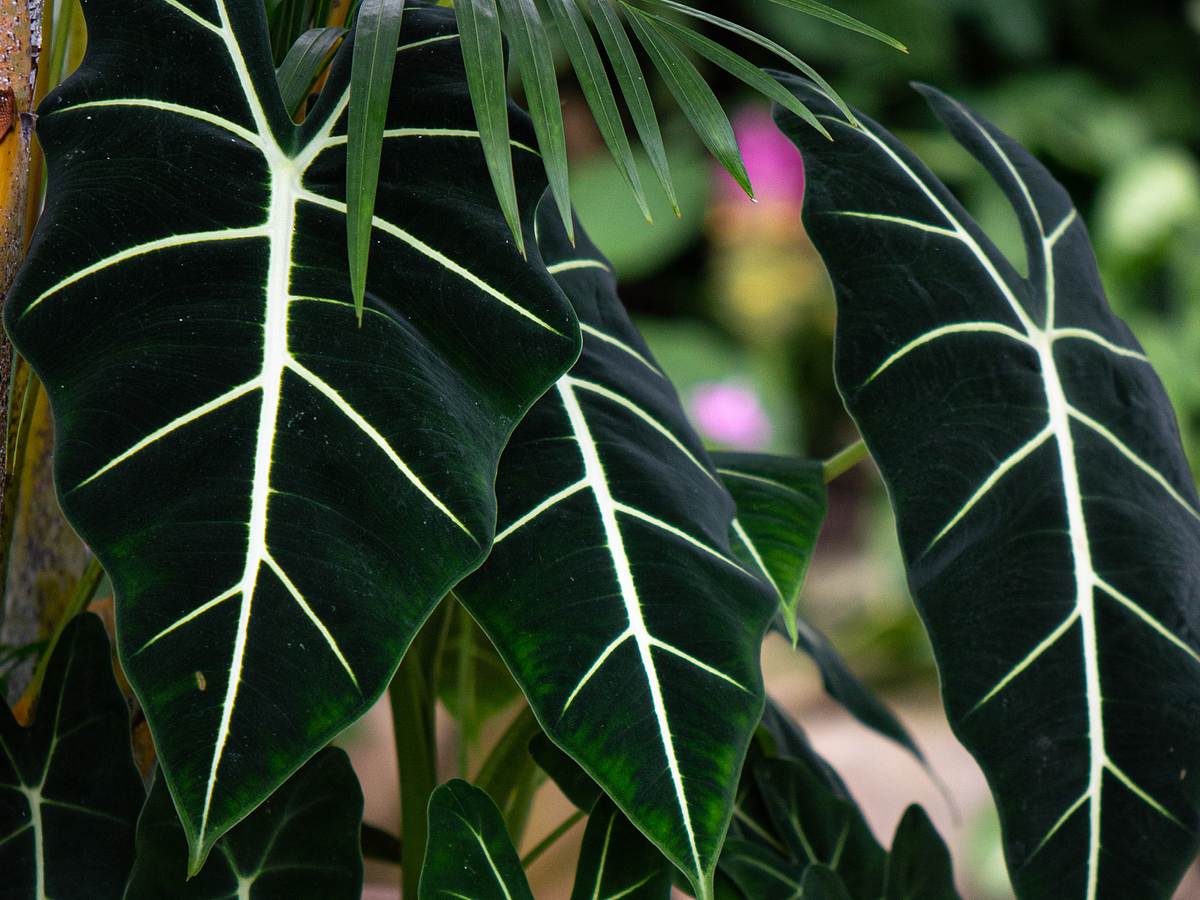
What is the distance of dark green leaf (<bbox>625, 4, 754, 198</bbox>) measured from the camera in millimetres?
503

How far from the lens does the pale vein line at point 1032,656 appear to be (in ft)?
1.69

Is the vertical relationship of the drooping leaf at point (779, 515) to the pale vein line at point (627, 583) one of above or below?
below

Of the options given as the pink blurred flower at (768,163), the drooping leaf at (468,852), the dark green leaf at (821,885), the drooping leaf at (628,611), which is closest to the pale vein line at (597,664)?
the drooping leaf at (628,611)

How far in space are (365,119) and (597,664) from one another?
225 millimetres

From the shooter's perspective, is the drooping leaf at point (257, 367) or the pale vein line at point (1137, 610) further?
the pale vein line at point (1137, 610)

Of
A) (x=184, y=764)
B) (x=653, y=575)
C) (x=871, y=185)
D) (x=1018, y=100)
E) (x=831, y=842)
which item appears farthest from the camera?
(x=1018, y=100)

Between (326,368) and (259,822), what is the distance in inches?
9.7

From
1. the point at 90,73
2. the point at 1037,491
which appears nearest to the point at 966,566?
the point at 1037,491

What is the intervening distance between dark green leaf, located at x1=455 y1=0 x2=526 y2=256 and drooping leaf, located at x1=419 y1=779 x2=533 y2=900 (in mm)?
253

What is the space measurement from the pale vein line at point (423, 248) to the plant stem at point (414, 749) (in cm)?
27

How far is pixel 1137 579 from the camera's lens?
0.55m

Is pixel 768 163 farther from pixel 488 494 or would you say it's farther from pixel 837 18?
pixel 488 494

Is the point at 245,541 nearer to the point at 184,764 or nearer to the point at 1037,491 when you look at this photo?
the point at 184,764

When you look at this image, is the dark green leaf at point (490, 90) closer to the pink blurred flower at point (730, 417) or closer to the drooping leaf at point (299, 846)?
the drooping leaf at point (299, 846)
